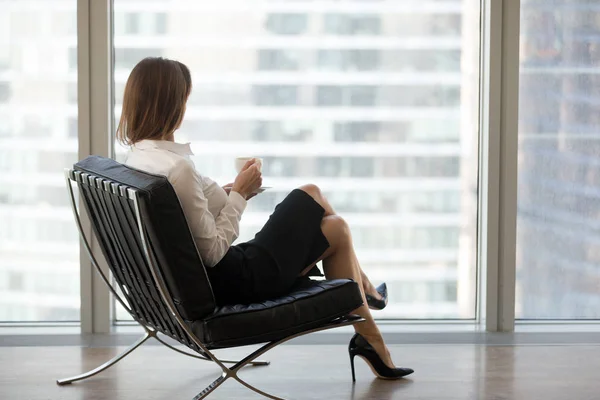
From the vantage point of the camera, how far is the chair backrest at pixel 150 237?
2.70m

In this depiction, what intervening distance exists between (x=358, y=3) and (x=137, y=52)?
1.15 m

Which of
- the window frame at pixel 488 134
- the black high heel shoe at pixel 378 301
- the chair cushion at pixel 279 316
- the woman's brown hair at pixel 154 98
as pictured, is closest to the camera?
the chair cushion at pixel 279 316

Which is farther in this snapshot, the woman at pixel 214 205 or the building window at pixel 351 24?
the building window at pixel 351 24

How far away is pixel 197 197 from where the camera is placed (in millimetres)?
2861

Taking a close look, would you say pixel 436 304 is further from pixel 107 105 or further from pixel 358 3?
pixel 107 105

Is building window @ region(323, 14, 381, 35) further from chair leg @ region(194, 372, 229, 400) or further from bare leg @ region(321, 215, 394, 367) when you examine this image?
chair leg @ region(194, 372, 229, 400)

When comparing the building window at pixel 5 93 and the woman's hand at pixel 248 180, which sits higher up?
the building window at pixel 5 93

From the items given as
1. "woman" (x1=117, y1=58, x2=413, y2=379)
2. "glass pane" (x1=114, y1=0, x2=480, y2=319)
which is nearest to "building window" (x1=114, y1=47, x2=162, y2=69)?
"glass pane" (x1=114, y1=0, x2=480, y2=319)

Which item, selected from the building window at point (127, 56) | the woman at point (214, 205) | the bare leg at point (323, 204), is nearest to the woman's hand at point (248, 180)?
the woman at point (214, 205)

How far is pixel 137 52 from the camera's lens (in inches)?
171

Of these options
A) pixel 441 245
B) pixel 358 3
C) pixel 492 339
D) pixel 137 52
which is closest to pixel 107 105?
pixel 137 52

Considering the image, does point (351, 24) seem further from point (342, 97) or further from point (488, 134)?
point (488, 134)

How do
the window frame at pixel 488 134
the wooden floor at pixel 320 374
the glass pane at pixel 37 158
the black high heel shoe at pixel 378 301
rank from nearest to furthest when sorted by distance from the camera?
the wooden floor at pixel 320 374 → the black high heel shoe at pixel 378 301 → the window frame at pixel 488 134 → the glass pane at pixel 37 158

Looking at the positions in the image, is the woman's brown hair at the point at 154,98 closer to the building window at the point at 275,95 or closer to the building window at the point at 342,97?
the building window at the point at 275,95
